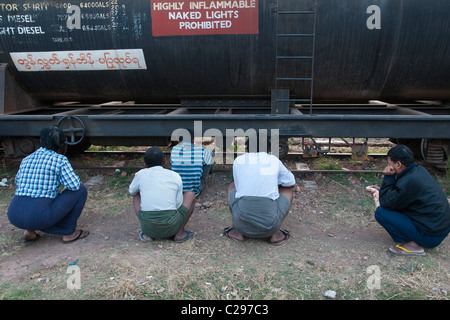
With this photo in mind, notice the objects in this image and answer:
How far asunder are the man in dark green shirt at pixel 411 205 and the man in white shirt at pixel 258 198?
1.02m

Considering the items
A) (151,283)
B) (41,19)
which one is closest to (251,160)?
(151,283)

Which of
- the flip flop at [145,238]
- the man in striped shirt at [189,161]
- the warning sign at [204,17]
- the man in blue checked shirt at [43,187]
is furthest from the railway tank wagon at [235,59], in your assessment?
the flip flop at [145,238]

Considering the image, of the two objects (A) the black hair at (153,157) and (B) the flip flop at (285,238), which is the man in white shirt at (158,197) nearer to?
(A) the black hair at (153,157)

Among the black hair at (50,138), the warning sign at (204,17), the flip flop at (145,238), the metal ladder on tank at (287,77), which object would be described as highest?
the warning sign at (204,17)

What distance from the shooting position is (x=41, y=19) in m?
4.64

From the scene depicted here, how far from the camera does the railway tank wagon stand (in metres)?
4.33

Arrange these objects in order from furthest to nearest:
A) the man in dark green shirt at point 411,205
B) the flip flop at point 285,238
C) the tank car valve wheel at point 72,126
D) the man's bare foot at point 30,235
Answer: the tank car valve wheel at point 72,126
the man's bare foot at point 30,235
the flip flop at point 285,238
the man in dark green shirt at point 411,205

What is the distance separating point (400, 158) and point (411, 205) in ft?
1.58

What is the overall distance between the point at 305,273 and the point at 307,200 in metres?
1.82

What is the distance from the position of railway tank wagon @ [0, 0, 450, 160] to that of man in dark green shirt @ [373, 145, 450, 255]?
4.51 ft

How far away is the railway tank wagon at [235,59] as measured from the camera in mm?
4328

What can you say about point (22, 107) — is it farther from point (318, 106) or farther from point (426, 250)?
point (426, 250)

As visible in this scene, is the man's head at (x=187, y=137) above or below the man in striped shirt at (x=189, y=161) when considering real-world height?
above

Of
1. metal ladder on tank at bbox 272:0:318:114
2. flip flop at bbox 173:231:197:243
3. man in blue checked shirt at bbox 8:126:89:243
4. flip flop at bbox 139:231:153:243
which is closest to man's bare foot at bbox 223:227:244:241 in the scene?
flip flop at bbox 173:231:197:243
